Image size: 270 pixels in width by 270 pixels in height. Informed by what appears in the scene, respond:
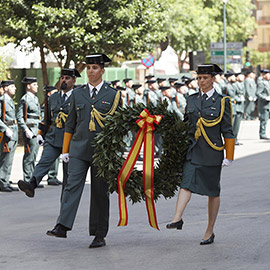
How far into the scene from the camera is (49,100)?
1140 cm

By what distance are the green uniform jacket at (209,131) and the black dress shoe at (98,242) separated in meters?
1.19

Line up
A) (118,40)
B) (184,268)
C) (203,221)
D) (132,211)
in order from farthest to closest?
(118,40)
(132,211)
(203,221)
(184,268)

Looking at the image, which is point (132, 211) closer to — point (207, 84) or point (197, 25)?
point (207, 84)

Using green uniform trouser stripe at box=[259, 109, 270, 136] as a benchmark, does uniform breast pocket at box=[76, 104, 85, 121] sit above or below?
above

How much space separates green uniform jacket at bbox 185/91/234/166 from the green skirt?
0.06 metres

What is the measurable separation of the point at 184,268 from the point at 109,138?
1625 millimetres

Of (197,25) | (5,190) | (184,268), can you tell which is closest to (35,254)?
(184,268)

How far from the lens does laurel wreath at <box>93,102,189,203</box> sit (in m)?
8.33

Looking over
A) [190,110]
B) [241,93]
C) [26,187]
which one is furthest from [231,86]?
[190,110]

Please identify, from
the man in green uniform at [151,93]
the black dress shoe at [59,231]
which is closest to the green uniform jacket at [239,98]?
the man in green uniform at [151,93]

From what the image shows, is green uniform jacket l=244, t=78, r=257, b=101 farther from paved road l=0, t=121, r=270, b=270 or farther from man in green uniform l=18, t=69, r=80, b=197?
man in green uniform l=18, t=69, r=80, b=197

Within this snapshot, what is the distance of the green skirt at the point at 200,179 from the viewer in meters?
8.30

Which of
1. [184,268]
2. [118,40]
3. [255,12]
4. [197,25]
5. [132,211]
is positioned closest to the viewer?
[184,268]

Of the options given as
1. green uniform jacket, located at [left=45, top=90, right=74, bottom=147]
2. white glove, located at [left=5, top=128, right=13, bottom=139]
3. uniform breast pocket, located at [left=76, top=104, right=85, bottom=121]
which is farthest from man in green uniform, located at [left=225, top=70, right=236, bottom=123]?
uniform breast pocket, located at [left=76, top=104, right=85, bottom=121]
